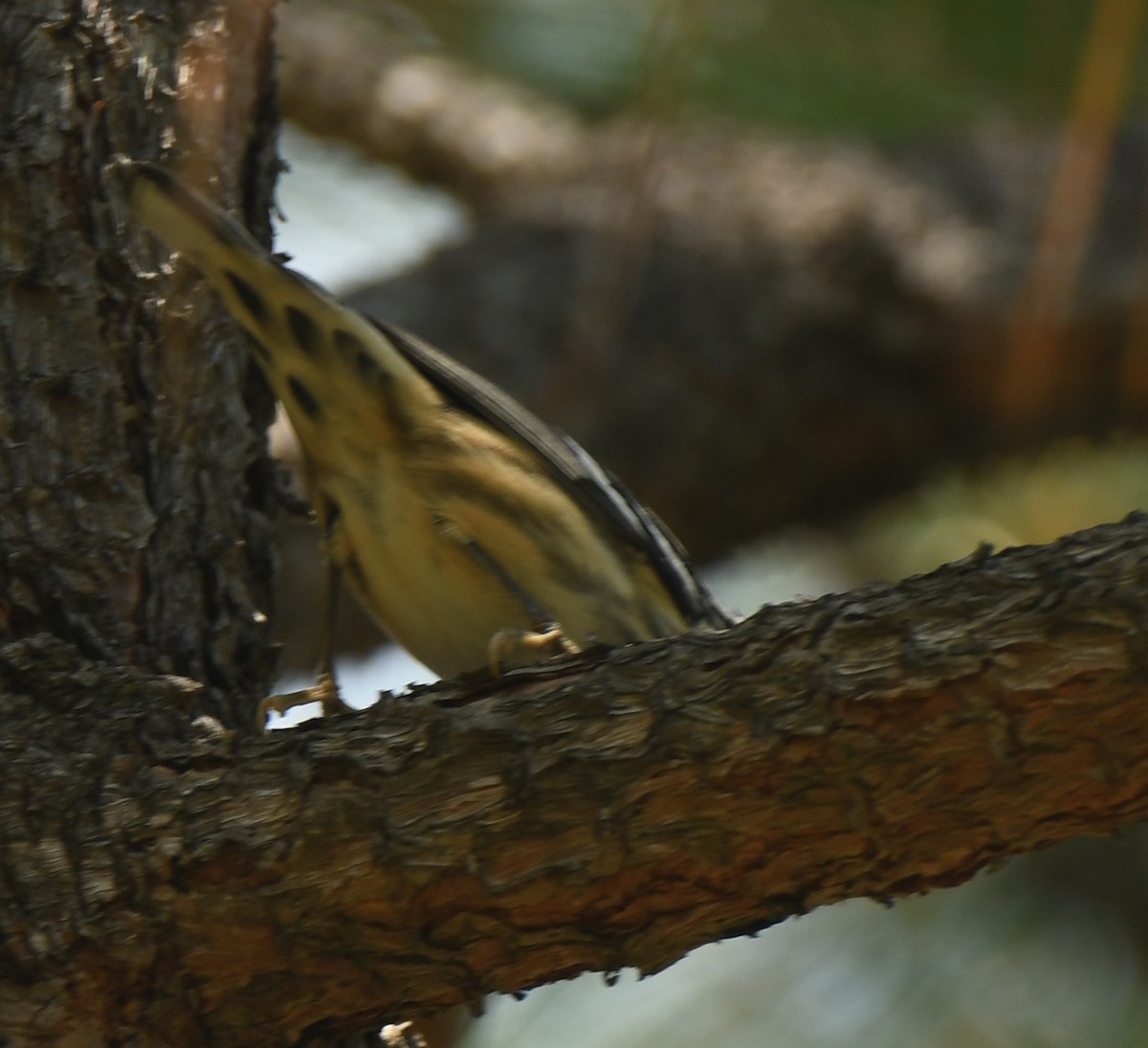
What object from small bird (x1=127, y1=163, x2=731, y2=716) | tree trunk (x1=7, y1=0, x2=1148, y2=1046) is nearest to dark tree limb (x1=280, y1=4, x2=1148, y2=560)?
small bird (x1=127, y1=163, x2=731, y2=716)

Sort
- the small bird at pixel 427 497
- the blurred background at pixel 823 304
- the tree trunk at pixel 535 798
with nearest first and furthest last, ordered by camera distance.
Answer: the tree trunk at pixel 535 798 → the small bird at pixel 427 497 → the blurred background at pixel 823 304

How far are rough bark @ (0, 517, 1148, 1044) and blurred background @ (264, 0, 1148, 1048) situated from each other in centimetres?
202

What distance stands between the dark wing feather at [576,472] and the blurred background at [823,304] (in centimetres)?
111

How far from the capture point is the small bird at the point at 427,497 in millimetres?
2180

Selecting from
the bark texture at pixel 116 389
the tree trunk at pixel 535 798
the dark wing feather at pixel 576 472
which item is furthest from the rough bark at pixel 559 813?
the dark wing feather at pixel 576 472

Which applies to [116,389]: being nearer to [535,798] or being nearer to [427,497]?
[427,497]

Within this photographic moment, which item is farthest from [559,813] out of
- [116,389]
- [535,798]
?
[116,389]

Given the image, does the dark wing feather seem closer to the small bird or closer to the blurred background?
the small bird

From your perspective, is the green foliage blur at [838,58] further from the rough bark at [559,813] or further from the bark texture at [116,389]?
the rough bark at [559,813]

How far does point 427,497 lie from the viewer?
2250mm

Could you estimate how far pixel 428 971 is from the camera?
1.69 m

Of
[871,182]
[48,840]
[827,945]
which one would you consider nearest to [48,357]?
[48,840]

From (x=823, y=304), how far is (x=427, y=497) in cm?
238

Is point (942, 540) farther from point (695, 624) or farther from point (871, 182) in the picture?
point (695, 624)
